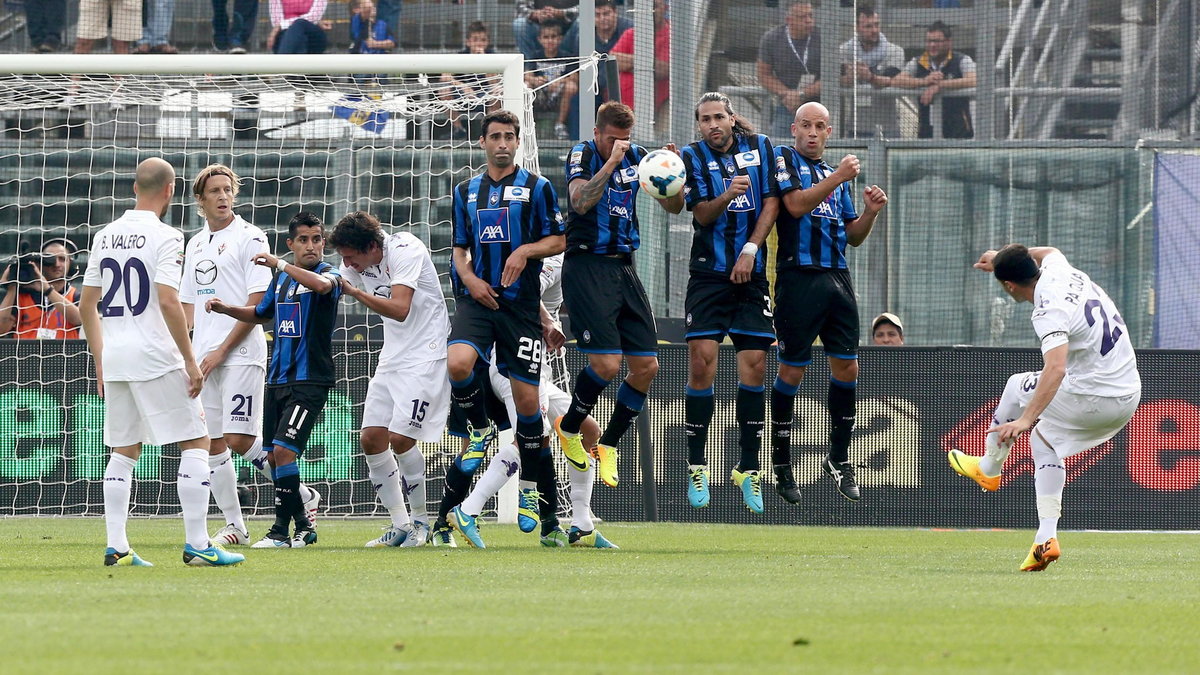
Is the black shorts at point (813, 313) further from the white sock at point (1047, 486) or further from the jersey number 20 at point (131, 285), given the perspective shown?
the jersey number 20 at point (131, 285)

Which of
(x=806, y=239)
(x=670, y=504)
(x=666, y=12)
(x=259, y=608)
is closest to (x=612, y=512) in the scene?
(x=670, y=504)

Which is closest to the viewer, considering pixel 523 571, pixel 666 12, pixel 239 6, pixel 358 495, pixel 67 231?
pixel 523 571

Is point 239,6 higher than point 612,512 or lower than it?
higher

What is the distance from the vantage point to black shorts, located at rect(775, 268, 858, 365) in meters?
10.5

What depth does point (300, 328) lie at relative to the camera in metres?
9.99

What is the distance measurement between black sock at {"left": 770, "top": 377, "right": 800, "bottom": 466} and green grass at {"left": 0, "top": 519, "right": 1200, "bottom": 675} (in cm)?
101

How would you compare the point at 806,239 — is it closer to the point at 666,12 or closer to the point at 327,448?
the point at 327,448

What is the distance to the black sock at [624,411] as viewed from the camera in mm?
10172

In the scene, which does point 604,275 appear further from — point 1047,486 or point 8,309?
point 8,309

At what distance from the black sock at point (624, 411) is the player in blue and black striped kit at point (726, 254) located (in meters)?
0.45

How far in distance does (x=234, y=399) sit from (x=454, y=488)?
5.13 ft

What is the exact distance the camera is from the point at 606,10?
54.8 feet

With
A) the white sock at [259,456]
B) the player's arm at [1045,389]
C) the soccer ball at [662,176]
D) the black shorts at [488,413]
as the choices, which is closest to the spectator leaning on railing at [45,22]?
the white sock at [259,456]

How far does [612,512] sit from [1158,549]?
4.77 metres
